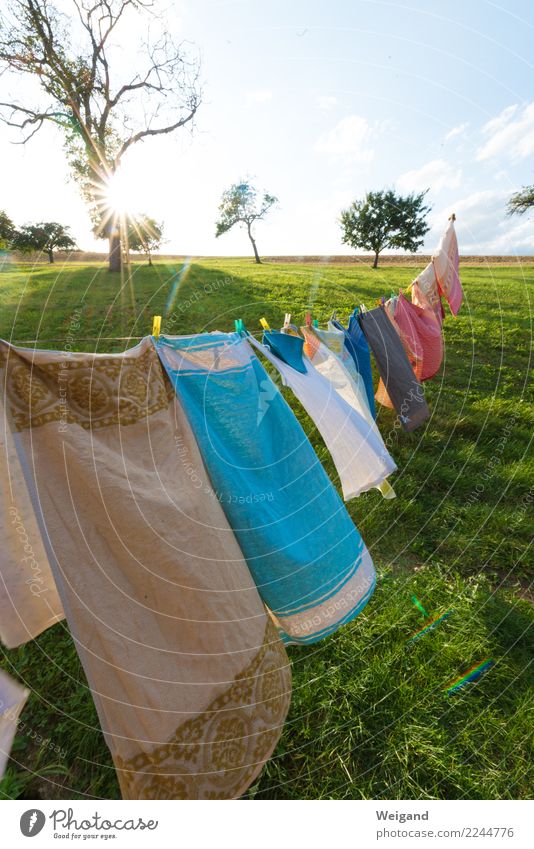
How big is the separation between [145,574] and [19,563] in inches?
17.3

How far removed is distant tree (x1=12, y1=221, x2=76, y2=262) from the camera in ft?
5.40

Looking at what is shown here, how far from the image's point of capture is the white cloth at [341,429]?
1.78m

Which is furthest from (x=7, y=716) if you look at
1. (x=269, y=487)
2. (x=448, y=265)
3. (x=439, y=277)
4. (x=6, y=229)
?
(x=448, y=265)

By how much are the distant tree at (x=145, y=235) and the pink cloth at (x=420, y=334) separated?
2210mm

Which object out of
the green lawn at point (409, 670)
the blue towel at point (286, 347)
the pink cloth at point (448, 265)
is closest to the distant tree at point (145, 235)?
the green lawn at point (409, 670)

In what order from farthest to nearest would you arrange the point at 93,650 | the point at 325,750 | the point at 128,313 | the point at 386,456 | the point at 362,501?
the point at 128,313
the point at 362,501
the point at 386,456
the point at 325,750
the point at 93,650

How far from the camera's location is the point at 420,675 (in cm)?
180

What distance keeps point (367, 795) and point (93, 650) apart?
4.32 feet

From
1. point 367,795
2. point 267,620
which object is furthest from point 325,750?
point 267,620

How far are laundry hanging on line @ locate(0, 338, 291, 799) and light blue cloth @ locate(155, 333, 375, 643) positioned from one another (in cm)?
9

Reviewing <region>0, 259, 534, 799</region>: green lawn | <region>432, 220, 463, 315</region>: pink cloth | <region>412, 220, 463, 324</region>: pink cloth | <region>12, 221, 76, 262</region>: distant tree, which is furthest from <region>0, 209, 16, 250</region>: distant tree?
<region>432, 220, 463, 315</region>: pink cloth

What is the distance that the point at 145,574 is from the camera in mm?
1110

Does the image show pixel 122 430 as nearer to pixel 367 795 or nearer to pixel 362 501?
pixel 367 795

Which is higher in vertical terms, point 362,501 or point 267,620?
point 267,620
